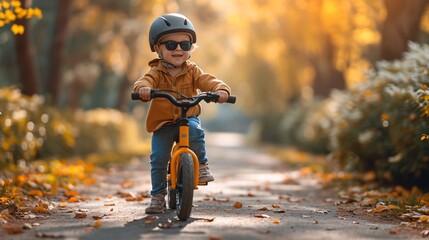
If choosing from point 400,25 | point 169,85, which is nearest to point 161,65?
point 169,85

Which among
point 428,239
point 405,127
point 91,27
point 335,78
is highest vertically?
point 91,27

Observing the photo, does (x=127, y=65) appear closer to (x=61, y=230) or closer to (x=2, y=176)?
(x=2, y=176)

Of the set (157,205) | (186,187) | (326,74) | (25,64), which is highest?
(326,74)

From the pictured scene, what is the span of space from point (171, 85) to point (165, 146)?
Result: 0.61 metres

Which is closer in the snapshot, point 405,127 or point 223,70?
point 405,127

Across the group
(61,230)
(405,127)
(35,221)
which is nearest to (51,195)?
(35,221)

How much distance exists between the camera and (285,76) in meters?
32.6

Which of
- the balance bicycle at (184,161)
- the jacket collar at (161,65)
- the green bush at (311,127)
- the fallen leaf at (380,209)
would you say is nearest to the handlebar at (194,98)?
the balance bicycle at (184,161)

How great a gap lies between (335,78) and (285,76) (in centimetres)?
598

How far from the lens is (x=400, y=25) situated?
48.5ft

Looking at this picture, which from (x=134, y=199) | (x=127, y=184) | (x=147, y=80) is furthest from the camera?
(x=127, y=184)

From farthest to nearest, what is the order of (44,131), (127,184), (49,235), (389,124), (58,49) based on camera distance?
(58,49)
(44,131)
(127,184)
(389,124)
(49,235)

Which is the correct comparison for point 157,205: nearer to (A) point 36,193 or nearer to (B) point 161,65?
(B) point 161,65

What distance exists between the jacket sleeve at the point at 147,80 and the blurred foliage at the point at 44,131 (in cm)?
453
